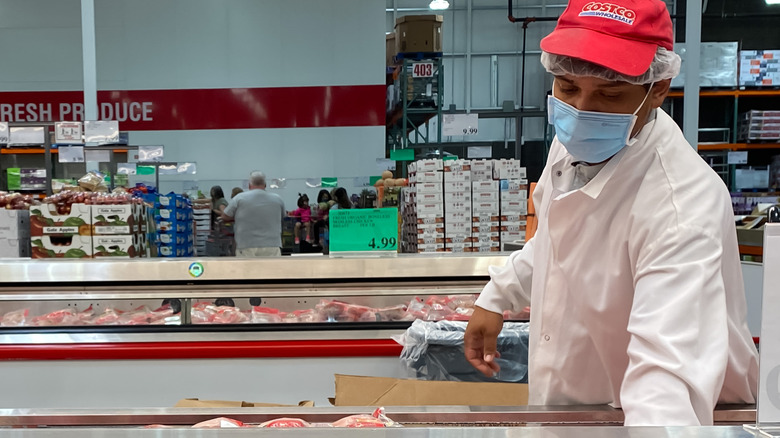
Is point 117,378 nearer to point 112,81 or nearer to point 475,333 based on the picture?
point 475,333

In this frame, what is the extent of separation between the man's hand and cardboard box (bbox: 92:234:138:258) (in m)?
2.98

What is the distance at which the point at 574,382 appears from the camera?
1443 millimetres

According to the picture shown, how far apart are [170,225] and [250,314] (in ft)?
12.5

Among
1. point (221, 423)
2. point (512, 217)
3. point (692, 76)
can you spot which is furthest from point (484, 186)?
point (221, 423)

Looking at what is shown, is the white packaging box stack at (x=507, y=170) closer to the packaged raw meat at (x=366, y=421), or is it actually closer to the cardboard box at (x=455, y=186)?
the cardboard box at (x=455, y=186)

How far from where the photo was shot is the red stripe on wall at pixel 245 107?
9.71 meters

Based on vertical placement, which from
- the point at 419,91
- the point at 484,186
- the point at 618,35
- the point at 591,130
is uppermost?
the point at 419,91

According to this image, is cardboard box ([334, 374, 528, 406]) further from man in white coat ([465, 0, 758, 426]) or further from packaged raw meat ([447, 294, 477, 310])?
packaged raw meat ([447, 294, 477, 310])

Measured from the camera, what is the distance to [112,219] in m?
4.02

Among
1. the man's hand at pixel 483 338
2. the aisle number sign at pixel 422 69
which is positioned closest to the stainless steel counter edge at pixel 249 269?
the man's hand at pixel 483 338

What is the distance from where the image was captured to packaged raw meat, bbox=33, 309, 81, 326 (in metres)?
3.14

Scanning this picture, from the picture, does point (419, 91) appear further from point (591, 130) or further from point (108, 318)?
→ point (591, 130)

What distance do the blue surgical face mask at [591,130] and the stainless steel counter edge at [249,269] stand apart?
208 cm

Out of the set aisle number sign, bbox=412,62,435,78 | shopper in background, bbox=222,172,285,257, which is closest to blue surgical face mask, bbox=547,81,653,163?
shopper in background, bbox=222,172,285,257
